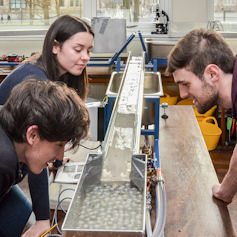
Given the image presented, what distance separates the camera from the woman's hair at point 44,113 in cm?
103

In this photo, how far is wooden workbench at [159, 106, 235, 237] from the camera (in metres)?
1.30

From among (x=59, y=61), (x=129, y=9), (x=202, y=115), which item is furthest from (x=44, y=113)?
(x=129, y=9)

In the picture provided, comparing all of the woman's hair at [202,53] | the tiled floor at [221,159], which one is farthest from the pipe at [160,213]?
the tiled floor at [221,159]

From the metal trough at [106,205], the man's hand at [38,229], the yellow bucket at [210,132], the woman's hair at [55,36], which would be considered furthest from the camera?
the yellow bucket at [210,132]

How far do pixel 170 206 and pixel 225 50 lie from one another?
2.17 feet

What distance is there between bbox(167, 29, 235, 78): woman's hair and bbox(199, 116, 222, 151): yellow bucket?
6.90 ft

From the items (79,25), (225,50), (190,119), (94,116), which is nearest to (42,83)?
(79,25)

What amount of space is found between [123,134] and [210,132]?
2392mm

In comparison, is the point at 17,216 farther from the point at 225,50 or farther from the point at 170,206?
→ the point at 225,50

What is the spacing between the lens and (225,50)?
149 cm

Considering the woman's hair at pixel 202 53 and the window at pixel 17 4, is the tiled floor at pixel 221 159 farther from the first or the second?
the window at pixel 17 4

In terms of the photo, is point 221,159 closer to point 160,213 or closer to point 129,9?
point 129,9

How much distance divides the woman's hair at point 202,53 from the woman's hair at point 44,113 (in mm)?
608

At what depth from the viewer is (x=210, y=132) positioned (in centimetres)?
358
